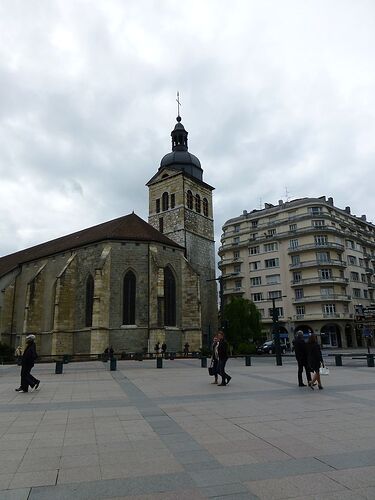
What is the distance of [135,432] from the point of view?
19.7 feet

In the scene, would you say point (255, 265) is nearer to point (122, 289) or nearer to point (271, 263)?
point (271, 263)

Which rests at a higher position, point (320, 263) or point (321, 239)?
point (321, 239)

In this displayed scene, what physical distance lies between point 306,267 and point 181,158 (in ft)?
64.6

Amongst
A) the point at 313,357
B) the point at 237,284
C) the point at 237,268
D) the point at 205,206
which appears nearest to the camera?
the point at 313,357

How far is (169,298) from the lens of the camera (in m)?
31.3

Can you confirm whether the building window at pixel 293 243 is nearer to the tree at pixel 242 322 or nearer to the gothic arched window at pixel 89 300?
the tree at pixel 242 322

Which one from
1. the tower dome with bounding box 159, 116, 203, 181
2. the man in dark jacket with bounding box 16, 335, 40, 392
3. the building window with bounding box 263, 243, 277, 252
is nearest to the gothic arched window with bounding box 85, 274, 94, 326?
the tower dome with bounding box 159, 116, 203, 181

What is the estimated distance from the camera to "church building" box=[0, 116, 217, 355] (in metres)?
28.7

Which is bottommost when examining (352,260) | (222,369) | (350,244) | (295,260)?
(222,369)

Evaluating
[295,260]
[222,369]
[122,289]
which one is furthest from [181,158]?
[222,369]

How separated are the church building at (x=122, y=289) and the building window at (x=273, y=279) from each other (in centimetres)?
1254

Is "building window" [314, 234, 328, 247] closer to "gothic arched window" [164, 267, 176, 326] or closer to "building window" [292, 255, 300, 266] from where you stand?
"building window" [292, 255, 300, 266]

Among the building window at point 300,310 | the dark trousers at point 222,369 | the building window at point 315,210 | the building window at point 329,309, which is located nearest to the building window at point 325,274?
the building window at point 329,309

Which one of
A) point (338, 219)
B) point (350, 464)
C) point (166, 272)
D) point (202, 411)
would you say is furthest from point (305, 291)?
point (350, 464)
